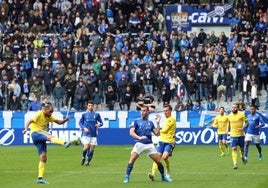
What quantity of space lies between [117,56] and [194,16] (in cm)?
772

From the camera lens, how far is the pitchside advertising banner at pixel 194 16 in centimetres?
5925

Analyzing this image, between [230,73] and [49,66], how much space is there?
33.9 ft

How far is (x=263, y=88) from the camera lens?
174ft

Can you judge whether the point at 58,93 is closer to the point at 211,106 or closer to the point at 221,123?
the point at 211,106

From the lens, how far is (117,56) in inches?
2130

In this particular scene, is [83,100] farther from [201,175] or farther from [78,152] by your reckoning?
[201,175]

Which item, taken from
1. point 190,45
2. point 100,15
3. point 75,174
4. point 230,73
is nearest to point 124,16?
point 100,15

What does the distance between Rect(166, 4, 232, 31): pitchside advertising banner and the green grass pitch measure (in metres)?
16.4

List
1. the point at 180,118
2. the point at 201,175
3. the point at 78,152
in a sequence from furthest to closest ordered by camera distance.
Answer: the point at 180,118 < the point at 78,152 < the point at 201,175

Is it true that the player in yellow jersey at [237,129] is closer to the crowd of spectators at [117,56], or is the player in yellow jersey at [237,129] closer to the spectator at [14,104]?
the crowd of spectators at [117,56]

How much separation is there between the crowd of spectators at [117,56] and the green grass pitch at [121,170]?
772 cm

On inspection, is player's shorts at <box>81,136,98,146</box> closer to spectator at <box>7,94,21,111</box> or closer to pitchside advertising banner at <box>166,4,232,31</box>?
spectator at <box>7,94,21,111</box>

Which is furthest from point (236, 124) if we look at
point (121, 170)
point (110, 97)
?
point (110, 97)

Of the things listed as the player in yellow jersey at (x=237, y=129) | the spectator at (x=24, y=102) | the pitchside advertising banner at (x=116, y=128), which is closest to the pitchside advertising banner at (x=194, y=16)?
the pitchside advertising banner at (x=116, y=128)
